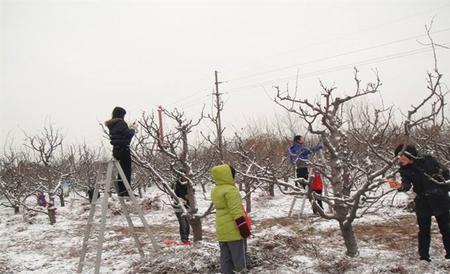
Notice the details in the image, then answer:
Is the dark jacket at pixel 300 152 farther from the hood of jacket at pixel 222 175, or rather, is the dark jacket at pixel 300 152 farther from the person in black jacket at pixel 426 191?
the person in black jacket at pixel 426 191

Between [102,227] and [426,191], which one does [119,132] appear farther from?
[426,191]

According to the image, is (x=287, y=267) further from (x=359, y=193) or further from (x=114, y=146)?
(x=114, y=146)

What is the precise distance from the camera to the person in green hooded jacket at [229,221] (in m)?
4.36

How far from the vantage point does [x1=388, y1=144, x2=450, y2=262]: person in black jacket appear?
4.50 meters

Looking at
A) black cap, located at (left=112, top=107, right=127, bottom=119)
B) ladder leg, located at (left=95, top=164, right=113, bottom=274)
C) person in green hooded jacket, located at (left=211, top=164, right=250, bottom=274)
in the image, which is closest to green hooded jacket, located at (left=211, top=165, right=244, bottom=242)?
person in green hooded jacket, located at (left=211, top=164, right=250, bottom=274)

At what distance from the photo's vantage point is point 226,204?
448 centimetres

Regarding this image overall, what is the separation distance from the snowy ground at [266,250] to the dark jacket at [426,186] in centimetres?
63

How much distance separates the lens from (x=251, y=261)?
5.04 meters

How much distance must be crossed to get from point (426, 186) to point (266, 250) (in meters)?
2.11

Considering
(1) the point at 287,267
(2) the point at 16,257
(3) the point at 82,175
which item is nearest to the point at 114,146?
(1) the point at 287,267

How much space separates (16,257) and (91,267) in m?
2.52

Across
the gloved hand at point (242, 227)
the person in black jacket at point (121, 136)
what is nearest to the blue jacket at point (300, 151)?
the gloved hand at point (242, 227)

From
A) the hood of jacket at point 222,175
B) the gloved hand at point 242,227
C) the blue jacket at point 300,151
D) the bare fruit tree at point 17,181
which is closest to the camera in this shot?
the gloved hand at point 242,227

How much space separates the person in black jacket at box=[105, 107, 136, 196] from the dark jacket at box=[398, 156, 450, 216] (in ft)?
11.6
